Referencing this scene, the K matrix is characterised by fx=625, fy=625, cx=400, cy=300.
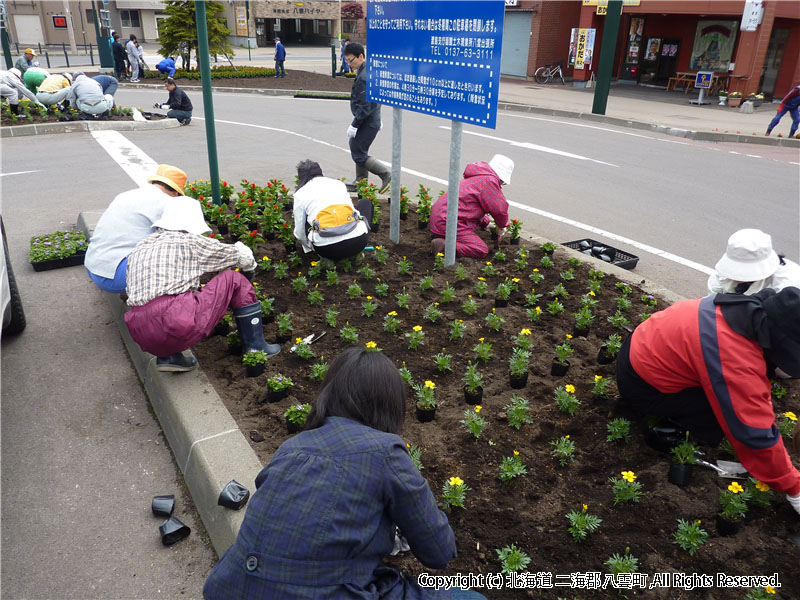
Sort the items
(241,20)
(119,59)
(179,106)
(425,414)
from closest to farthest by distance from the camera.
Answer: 1. (425,414)
2. (179,106)
3. (119,59)
4. (241,20)

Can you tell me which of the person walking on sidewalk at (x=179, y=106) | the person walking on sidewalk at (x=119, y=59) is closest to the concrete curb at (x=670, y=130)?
the person walking on sidewalk at (x=179, y=106)

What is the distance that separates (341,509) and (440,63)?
4527 millimetres

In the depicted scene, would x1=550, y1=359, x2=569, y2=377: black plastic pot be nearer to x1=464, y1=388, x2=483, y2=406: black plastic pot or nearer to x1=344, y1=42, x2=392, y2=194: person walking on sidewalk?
x1=464, y1=388, x2=483, y2=406: black plastic pot

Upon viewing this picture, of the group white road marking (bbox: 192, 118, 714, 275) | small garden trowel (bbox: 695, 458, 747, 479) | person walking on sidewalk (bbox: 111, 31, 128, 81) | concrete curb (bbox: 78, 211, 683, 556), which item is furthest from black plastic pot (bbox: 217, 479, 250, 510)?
person walking on sidewalk (bbox: 111, 31, 128, 81)

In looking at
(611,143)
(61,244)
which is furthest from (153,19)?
(61,244)

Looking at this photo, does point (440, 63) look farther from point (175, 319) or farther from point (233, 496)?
point (233, 496)

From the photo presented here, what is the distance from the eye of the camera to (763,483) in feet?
9.71

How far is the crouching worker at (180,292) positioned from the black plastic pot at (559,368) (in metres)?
1.98

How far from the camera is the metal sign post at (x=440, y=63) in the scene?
5.02 metres

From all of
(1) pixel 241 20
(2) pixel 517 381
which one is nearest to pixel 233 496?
(2) pixel 517 381

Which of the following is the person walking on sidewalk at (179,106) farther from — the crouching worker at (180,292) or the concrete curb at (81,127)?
the crouching worker at (180,292)

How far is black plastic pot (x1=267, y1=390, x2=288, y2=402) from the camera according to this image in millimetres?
3770

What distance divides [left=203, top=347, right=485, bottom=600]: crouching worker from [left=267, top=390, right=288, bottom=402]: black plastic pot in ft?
5.25

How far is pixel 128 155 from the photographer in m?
11.4
